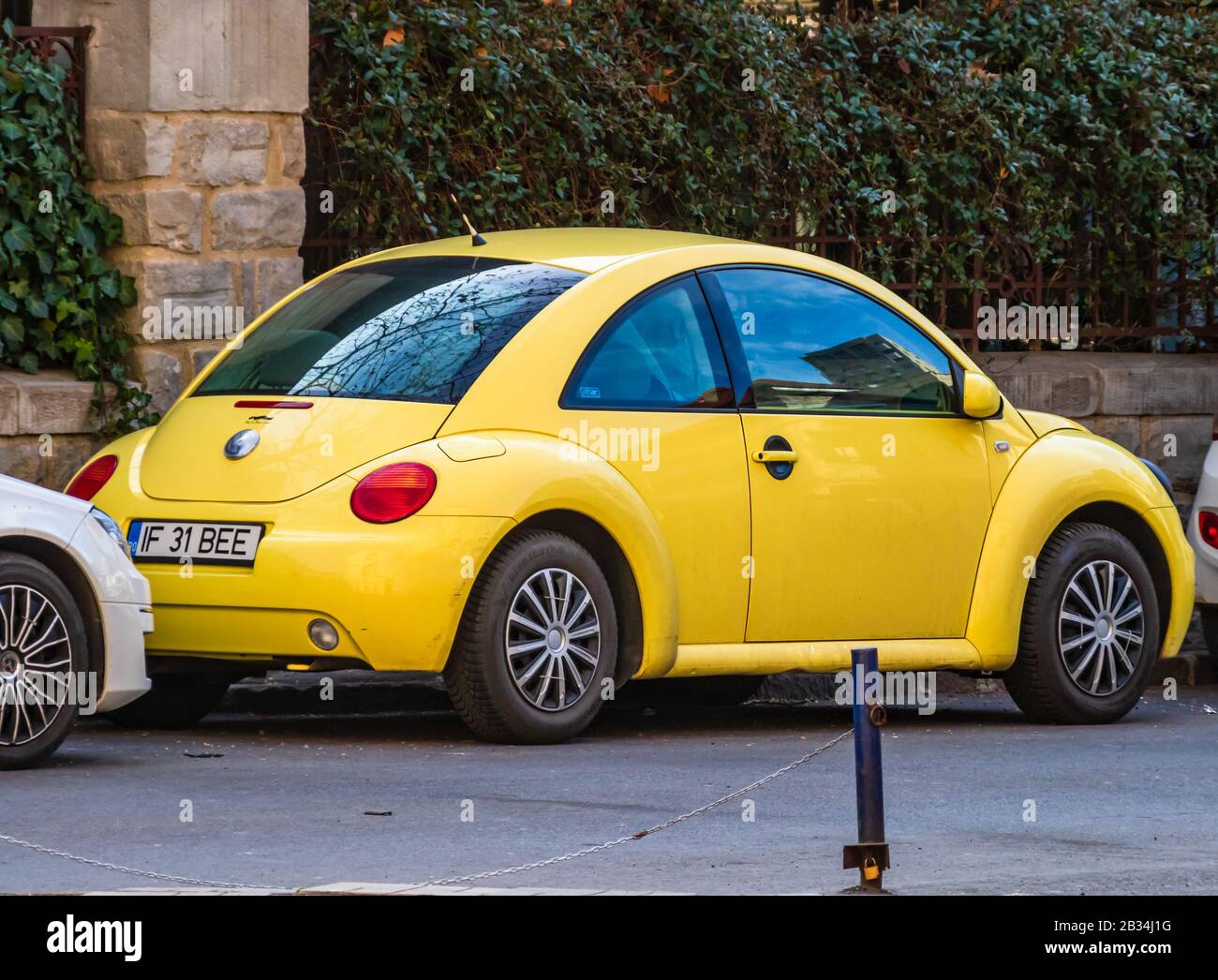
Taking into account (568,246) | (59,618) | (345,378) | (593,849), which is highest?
(568,246)

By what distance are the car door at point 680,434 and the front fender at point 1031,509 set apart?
46.1 inches

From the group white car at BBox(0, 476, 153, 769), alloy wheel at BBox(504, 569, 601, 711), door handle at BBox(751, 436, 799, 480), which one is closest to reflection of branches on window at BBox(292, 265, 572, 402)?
alloy wheel at BBox(504, 569, 601, 711)

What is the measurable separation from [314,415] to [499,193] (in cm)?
391

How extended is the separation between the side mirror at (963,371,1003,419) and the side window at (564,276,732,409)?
1083mm

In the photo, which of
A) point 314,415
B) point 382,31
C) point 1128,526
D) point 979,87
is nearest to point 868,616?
point 1128,526

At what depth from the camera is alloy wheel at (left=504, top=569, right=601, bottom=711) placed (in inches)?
332

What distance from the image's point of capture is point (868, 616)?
945 cm

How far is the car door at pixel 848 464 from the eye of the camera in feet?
30.1

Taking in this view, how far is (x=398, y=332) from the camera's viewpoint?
8.89 m

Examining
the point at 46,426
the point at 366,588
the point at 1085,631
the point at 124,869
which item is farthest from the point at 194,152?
the point at 124,869

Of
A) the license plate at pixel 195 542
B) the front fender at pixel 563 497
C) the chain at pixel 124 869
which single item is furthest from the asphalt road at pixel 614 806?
the license plate at pixel 195 542

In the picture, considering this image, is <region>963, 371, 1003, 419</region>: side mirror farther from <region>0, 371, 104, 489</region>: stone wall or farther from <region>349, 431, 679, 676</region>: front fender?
<region>0, 371, 104, 489</region>: stone wall

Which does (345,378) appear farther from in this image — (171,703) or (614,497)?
(171,703)

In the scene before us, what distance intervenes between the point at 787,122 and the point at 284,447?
5.69 metres
